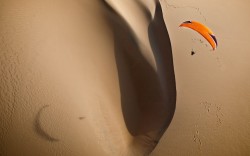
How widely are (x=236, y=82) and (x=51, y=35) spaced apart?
1.07 metres

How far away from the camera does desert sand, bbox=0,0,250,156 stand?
1.47 metres

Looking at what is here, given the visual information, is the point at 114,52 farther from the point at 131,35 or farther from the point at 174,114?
the point at 174,114

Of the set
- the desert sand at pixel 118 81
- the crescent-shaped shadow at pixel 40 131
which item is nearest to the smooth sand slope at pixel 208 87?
the desert sand at pixel 118 81

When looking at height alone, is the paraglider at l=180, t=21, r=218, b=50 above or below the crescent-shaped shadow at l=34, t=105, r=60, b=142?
above

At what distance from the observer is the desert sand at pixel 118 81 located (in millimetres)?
1475

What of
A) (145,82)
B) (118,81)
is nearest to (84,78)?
(118,81)

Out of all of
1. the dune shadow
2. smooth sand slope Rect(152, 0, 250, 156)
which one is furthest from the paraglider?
the dune shadow

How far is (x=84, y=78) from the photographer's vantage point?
1.57 meters

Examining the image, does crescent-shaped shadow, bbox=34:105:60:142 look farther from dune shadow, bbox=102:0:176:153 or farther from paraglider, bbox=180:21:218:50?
paraglider, bbox=180:21:218:50

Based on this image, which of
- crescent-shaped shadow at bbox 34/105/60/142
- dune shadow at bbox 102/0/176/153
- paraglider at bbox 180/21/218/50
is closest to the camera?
crescent-shaped shadow at bbox 34/105/60/142

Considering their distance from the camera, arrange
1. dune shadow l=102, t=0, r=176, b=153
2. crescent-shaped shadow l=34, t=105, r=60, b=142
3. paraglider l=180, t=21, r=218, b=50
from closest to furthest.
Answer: crescent-shaped shadow l=34, t=105, r=60, b=142 < dune shadow l=102, t=0, r=176, b=153 < paraglider l=180, t=21, r=218, b=50

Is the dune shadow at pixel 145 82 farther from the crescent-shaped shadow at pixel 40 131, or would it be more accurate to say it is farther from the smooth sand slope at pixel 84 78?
the crescent-shaped shadow at pixel 40 131

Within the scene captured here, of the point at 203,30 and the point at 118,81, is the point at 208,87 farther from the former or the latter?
the point at 118,81

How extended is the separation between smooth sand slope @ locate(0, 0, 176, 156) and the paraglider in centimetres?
15
